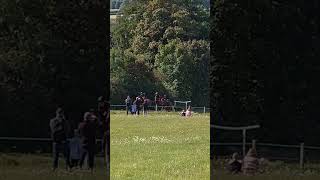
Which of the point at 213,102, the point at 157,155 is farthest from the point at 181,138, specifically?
the point at 213,102

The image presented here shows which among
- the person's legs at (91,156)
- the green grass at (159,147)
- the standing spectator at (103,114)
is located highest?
the standing spectator at (103,114)

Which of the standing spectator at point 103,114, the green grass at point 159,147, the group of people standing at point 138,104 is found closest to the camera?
the standing spectator at point 103,114

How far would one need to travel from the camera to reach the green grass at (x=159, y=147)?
12.5 meters

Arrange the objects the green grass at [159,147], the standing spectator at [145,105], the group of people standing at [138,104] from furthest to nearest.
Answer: the standing spectator at [145,105] → the group of people standing at [138,104] → the green grass at [159,147]

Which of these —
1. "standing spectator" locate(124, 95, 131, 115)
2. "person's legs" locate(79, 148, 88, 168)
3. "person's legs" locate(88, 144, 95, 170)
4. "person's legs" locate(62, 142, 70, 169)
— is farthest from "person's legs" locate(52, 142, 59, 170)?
"standing spectator" locate(124, 95, 131, 115)

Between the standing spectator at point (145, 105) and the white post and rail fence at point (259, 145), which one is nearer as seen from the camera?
the white post and rail fence at point (259, 145)

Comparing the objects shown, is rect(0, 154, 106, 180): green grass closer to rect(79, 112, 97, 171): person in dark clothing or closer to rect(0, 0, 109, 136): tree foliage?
rect(79, 112, 97, 171): person in dark clothing

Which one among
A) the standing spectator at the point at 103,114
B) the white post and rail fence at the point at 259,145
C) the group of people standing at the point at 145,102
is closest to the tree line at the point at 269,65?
the white post and rail fence at the point at 259,145

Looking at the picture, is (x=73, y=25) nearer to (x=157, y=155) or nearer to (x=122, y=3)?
(x=157, y=155)

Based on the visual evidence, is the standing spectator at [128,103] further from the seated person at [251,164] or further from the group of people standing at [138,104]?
the seated person at [251,164]

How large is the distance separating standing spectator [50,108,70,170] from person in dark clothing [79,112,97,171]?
0.81ft

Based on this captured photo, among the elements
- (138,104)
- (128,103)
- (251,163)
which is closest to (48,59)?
(251,163)

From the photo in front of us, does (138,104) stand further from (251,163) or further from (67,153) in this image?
(251,163)

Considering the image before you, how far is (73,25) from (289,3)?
3.36m
